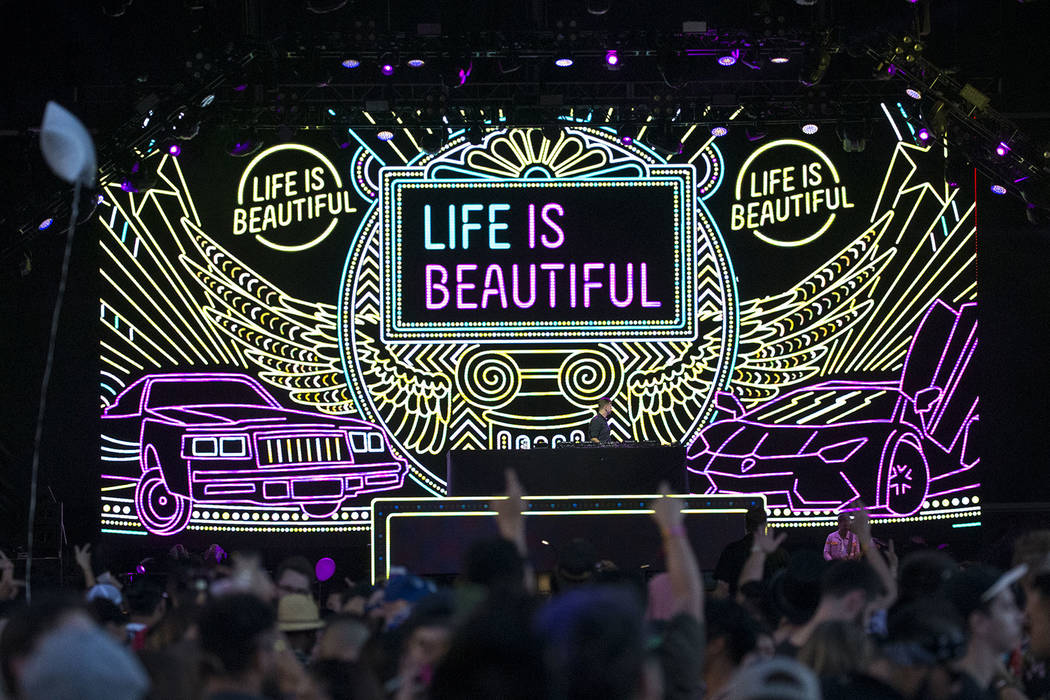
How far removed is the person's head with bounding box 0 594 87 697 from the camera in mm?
2883

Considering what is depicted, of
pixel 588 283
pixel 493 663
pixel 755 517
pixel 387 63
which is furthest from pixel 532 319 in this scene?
pixel 493 663

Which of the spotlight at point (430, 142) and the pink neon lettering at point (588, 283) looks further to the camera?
the pink neon lettering at point (588, 283)

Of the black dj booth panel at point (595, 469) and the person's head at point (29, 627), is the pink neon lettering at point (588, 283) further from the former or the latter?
the person's head at point (29, 627)

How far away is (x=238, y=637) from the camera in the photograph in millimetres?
3303

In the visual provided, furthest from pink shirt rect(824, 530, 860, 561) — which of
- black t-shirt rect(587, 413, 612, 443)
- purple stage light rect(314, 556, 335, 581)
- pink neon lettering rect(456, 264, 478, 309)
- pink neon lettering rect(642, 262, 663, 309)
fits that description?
purple stage light rect(314, 556, 335, 581)

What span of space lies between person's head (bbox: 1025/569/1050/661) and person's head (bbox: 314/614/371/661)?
79.5 inches

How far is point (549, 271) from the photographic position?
14297mm

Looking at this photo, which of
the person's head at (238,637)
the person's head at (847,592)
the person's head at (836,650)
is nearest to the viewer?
the person's head at (238,637)

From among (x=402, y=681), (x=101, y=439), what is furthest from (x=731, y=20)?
(x=402, y=681)

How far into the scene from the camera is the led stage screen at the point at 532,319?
557 inches

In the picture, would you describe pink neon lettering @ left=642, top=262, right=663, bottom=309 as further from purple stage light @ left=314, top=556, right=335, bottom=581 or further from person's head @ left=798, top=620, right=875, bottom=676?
person's head @ left=798, top=620, right=875, bottom=676

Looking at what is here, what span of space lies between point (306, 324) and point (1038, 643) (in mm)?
10870

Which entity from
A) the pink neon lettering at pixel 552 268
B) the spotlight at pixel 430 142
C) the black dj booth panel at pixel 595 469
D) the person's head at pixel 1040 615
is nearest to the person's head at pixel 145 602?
the person's head at pixel 1040 615

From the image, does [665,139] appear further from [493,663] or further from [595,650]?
[493,663]
